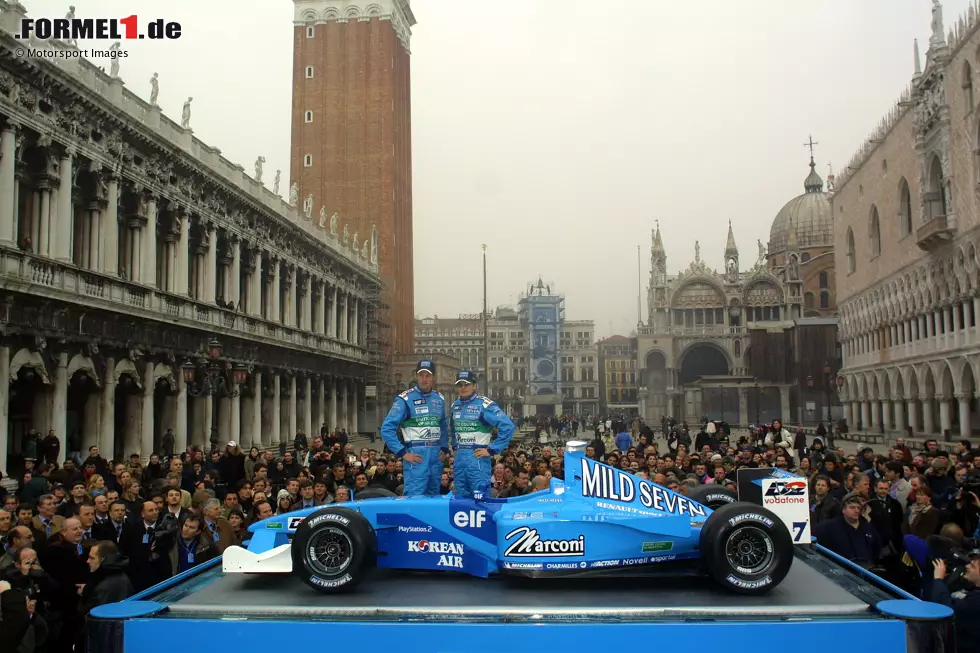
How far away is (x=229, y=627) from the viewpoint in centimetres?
409

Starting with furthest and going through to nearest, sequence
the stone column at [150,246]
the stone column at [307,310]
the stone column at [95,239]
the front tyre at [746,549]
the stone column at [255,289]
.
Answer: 1. the stone column at [307,310]
2. the stone column at [255,289]
3. the stone column at [150,246]
4. the stone column at [95,239]
5. the front tyre at [746,549]

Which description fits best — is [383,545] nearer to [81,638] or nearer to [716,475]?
A: [81,638]

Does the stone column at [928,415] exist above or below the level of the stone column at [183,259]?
below

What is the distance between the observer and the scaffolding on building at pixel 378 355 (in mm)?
54688

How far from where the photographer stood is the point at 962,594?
5602mm

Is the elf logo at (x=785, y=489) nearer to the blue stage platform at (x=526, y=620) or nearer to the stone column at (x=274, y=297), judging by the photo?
the blue stage platform at (x=526, y=620)

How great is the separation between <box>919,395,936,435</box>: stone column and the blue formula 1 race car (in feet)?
120

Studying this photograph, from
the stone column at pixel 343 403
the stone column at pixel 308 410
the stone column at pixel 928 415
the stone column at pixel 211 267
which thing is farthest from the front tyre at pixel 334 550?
the stone column at pixel 343 403

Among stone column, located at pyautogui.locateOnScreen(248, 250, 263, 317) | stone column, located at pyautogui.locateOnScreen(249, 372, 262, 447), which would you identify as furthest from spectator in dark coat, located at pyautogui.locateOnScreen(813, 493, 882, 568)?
stone column, located at pyautogui.locateOnScreen(248, 250, 263, 317)

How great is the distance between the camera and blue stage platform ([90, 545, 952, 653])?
395 cm

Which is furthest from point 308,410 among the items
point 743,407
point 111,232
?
point 743,407

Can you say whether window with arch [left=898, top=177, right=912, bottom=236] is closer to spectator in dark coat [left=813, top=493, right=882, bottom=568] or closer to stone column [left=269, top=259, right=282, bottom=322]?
stone column [left=269, top=259, right=282, bottom=322]

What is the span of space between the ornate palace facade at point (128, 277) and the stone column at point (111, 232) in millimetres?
43

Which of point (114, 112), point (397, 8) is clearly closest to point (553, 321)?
point (397, 8)
